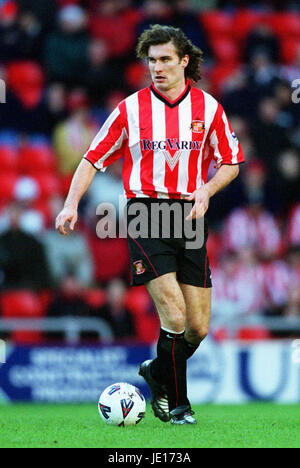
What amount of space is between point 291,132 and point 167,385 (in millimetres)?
7691

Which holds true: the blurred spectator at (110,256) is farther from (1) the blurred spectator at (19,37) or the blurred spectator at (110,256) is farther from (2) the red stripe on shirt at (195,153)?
(2) the red stripe on shirt at (195,153)

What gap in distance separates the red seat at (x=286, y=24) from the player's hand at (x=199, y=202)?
10.0 m

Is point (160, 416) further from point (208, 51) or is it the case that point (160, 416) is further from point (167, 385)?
point (208, 51)

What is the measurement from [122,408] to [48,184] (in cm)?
686

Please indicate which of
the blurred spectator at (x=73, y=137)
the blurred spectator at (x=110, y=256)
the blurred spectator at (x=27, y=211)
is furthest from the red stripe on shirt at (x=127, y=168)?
the blurred spectator at (x=73, y=137)

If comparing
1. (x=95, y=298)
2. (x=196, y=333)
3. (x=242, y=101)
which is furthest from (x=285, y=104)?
(x=196, y=333)

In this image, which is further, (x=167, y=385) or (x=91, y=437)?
(x=167, y=385)

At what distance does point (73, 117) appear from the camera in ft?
40.9

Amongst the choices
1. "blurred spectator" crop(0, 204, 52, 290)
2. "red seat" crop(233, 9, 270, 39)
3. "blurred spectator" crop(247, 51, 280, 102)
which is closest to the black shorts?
"blurred spectator" crop(0, 204, 52, 290)

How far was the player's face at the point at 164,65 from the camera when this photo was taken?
231 inches

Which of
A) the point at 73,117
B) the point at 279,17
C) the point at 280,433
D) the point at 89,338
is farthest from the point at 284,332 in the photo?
the point at 279,17

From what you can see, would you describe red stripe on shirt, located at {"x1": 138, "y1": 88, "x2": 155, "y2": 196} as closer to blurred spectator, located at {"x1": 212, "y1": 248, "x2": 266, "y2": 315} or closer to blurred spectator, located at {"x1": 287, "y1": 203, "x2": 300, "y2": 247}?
blurred spectator, located at {"x1": 212, "y1": 248, "x2": 266, "y2": 315}

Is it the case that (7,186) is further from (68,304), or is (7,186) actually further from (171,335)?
(171,335)

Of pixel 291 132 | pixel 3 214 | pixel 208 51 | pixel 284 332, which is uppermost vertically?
pixel 208 51
